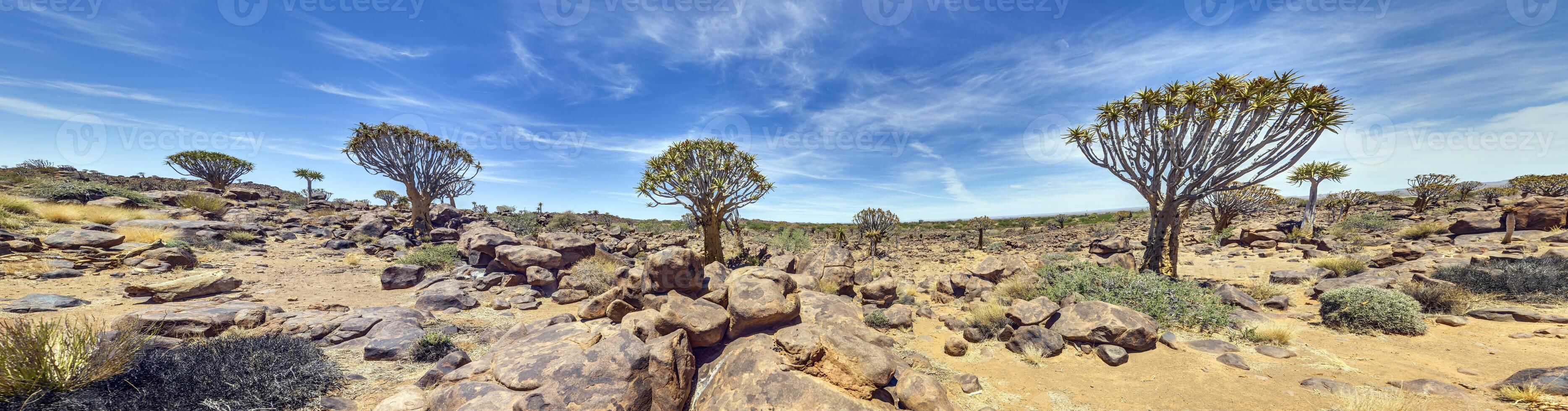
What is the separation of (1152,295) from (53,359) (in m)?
14.5

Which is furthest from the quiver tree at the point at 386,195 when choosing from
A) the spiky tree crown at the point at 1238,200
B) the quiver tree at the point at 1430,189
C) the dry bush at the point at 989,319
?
the quiver tree at the point at 1430,189

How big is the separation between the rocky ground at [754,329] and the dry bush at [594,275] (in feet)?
0.21

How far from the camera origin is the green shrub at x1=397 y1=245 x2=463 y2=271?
13.2 meters

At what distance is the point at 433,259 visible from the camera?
1320 centimetres

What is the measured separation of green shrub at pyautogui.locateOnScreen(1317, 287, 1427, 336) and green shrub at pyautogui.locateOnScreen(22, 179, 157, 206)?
38.7 m

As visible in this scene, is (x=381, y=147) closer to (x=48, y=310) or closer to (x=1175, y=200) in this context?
(x=48, y=310)

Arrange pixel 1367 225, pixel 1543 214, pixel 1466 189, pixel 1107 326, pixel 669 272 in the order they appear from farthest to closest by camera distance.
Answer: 1. pixel 1466 189
2. pixel 1367 225
3. pixel 1543 214
4. pixel 669 272
5. pixel 1107 326

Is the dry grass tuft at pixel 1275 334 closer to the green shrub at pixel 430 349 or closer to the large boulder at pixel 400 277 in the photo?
the green shrub at pixel 430 349

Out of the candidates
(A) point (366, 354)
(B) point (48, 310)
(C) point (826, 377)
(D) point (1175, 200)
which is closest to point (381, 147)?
(B) point (48, 310)

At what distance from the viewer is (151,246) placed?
1109cm

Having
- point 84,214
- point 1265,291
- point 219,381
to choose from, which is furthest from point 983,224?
point 84,214

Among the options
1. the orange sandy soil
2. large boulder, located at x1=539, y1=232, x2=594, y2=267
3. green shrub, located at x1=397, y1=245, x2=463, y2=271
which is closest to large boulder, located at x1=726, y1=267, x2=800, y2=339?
the orange sandy soil

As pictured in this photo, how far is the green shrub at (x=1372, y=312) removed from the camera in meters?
6.72

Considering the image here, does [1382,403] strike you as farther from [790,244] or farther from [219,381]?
[790,244]
